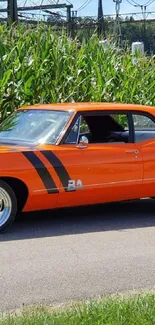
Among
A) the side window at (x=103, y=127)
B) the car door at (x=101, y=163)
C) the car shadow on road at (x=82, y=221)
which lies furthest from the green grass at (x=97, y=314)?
the side window at (x=103, y=127)

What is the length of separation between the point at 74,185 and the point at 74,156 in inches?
14.0

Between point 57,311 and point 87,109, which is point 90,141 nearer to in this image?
point 87,109

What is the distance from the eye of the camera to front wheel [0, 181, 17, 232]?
709 cm

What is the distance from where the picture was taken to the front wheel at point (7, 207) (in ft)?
23.3

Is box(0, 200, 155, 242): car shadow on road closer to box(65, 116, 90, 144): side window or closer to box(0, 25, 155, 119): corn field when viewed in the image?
box(65, 116, 90, 144): side window

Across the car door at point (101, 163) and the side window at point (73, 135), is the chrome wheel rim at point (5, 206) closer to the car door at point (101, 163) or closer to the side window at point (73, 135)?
the car door at point (101, 163)

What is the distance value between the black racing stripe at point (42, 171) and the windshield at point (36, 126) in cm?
46

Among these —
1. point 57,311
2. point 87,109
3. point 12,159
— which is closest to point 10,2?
point 87,109

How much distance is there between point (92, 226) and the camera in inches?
300

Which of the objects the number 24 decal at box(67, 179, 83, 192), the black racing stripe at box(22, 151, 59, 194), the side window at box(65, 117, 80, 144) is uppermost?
the side window at box(65, 117, 80, 144)

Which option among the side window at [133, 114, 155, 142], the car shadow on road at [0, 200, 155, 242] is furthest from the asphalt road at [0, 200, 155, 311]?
the side window at [133, 114, 155, 142]

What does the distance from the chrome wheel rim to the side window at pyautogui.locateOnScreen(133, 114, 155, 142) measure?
2.10 m

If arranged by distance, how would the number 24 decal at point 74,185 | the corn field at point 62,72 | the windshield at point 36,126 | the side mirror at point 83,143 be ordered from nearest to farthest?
1. the number 24 decal at point 74,185
2. the side mirror at point 83,143
3. the windshield at point 36,126
4. the corn field at point 62,72

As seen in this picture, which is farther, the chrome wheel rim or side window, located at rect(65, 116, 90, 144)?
side window, located at rect(65, 116, 90, 144)
